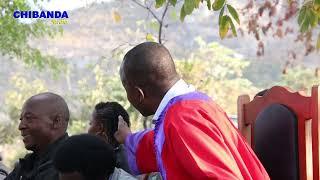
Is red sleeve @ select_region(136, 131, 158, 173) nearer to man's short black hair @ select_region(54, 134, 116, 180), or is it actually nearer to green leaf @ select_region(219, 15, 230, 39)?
man's short black hair @ select_region(54, 134, 116, 180)

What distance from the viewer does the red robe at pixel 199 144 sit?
5.92 feet

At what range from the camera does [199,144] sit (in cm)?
181

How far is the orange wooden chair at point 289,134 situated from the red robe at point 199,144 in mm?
632

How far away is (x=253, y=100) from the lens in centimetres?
301

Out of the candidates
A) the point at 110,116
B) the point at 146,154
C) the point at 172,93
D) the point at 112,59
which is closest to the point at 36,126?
the point at 110,116

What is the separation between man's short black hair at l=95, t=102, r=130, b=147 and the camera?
3.35 metres

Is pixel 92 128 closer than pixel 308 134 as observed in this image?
No

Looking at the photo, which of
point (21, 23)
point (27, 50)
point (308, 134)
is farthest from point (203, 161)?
point (27, 50)

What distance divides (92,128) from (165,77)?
142 centimetres

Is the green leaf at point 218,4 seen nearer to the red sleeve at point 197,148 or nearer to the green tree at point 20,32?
the red sleeve at point 197,148

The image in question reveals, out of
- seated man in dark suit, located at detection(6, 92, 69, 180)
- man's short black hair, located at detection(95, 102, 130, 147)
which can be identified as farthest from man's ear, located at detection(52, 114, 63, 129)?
man's short black hair, located at detection(95, 102, 130, 147)

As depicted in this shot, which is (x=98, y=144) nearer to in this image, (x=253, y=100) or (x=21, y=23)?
(x=253, y=100)

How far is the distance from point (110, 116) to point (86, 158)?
1028mm

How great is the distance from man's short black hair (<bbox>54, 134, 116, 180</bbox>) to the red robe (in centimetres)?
48
